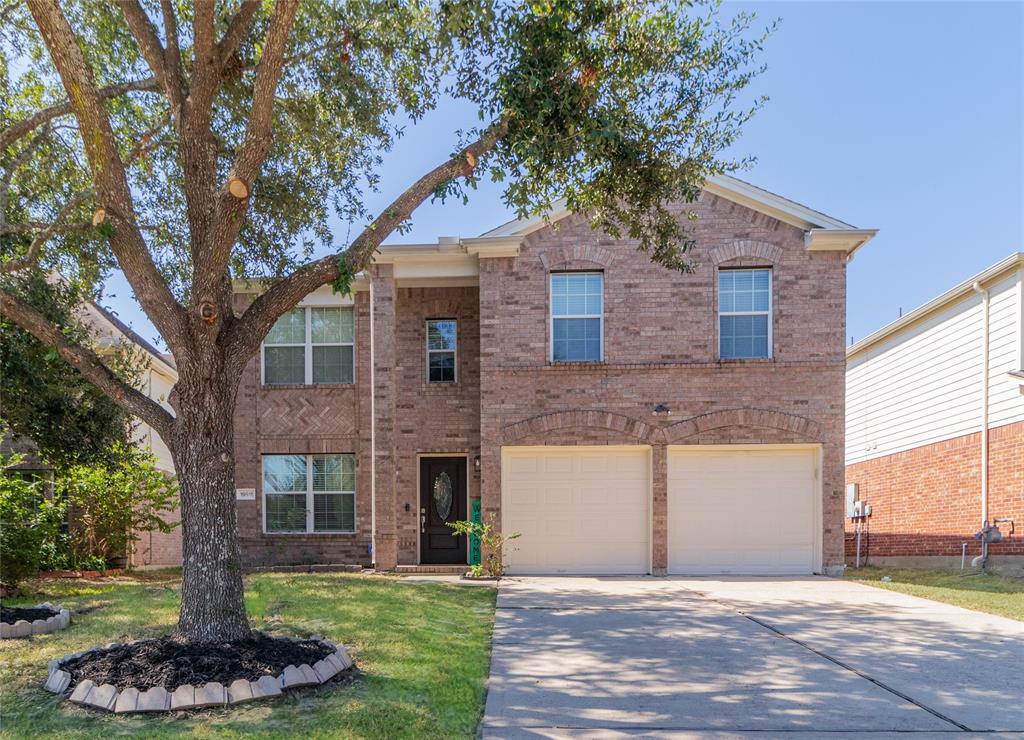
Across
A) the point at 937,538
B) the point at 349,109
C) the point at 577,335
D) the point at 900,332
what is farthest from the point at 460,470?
the point at 900,332

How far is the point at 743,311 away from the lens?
12.8m

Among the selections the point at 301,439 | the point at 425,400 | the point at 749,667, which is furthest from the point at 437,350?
the point at 749,667

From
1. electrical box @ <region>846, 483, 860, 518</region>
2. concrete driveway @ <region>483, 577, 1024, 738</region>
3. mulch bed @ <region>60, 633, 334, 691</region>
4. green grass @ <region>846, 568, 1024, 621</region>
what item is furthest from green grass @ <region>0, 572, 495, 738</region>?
electrical box @ <region>846, 483, 860, 518</region>

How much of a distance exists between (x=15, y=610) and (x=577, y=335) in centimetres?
902

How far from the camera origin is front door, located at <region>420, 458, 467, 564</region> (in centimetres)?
1381

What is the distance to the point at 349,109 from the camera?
893 centimetres

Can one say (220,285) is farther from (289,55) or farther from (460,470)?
(460,470)

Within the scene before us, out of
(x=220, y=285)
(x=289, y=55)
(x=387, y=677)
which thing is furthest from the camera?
(x=289, y=55)

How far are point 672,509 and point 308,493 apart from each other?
7139 mm

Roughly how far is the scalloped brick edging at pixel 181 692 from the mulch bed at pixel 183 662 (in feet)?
0.26

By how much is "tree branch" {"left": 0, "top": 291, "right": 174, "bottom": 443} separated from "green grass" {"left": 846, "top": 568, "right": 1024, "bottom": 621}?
9760 mm

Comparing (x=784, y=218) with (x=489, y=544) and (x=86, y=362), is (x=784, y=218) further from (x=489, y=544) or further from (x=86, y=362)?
(x=86, y=362)

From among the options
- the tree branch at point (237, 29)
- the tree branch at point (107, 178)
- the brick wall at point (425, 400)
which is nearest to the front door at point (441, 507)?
the brick wall at point (425, 400)

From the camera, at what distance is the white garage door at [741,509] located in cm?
1276
